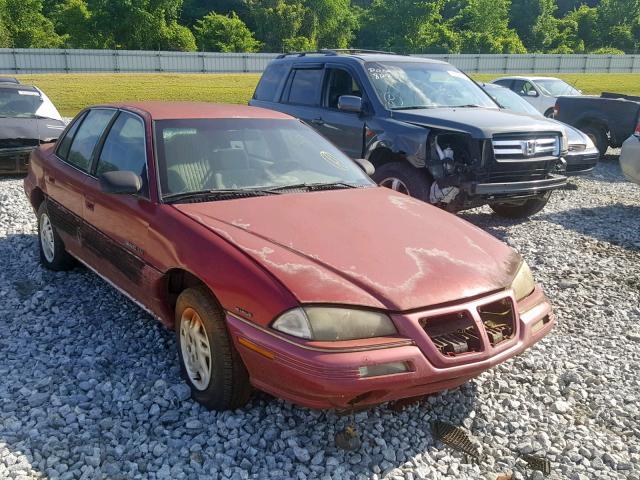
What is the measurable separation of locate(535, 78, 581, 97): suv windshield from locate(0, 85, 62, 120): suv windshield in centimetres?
1184

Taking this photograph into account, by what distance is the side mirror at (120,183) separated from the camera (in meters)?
3.70

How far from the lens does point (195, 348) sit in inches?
134

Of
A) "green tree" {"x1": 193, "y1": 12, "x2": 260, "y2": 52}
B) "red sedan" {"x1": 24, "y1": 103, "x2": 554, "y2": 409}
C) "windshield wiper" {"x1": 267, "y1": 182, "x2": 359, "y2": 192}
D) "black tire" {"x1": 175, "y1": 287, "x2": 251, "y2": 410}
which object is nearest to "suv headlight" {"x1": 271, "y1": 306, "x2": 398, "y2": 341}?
"red sedan" {"x1": 24, "y1": 103, "x2": 554, "y2": 409}

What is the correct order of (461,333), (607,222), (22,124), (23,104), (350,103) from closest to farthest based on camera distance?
(461,333) → (350,103) → (607,222) → (22,124) → (23,104)

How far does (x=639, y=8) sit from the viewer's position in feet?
266

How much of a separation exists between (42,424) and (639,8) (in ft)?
309

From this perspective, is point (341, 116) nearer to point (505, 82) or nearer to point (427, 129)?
point (427, 129)

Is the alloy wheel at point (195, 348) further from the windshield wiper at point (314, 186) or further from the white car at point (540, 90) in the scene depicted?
the white car at point (540, 90)

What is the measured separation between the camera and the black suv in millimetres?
6379

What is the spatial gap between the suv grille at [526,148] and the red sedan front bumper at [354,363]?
374 cm

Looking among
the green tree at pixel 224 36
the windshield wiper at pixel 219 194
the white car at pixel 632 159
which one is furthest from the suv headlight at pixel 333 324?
the green tree at pixel 224 36

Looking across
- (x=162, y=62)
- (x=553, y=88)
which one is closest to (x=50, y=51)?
(x=162, y=62)

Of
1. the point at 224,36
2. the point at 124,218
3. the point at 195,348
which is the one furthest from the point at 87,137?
the point at 224,36

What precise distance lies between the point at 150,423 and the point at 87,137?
2.58m
